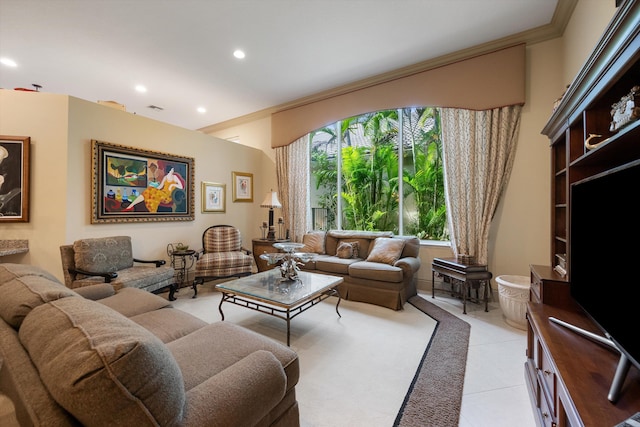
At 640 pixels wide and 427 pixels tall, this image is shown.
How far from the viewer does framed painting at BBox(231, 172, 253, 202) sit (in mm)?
5094

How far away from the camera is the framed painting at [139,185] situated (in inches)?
132

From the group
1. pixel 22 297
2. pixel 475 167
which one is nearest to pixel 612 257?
pixel 22 297

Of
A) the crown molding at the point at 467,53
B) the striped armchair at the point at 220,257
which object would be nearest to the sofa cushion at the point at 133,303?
the striped armchair at the point at 220,257

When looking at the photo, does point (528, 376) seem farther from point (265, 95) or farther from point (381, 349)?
point (265, 95)

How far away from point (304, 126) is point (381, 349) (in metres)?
3.91

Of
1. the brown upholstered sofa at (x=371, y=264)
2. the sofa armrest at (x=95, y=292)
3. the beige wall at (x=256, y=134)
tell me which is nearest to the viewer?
the sofa armrest at (x=95, y=292)

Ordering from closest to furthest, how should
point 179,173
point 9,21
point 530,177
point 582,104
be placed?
point 582,104
point 9,21
point 530,177
point 179,173

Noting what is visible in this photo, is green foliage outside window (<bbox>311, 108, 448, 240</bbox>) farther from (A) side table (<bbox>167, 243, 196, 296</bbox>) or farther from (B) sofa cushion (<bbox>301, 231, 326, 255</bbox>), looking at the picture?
(A) side table (<bbox>167, 243, 196, 296</bbox>)

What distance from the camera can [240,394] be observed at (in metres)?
0.97

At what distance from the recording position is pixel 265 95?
4.66 meters

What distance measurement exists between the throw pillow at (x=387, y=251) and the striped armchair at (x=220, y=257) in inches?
74.5

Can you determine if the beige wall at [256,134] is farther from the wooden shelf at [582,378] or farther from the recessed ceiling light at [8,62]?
the wooden shelf at [582,378]

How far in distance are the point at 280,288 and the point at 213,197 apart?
9.46ft

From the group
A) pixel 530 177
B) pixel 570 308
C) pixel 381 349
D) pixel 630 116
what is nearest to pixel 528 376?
pixel 570 308
